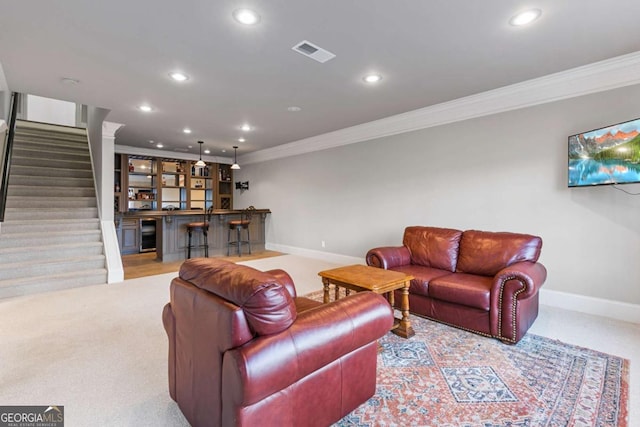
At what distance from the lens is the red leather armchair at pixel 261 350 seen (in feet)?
3.99

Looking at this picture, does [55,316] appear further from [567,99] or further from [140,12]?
[567,99]

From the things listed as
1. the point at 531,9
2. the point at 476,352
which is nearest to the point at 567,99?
the point at 531,9

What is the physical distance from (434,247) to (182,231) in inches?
199

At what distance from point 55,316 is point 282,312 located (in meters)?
3.38

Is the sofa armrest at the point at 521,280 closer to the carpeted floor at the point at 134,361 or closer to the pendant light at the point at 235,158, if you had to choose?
the carpeted floor at the point at 134,361

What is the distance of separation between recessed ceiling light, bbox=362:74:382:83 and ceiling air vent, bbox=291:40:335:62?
613 mm

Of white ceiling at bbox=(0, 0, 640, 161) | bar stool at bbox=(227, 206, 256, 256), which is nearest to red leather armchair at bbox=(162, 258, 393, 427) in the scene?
white ceiling at bbox=(0, 0, 640, 161)

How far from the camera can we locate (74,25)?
2395 mm

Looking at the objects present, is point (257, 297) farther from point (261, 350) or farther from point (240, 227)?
point (240, 227)

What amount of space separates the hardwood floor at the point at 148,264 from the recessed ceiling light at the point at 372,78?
4.39m

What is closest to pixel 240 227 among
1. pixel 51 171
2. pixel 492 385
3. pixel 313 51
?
pixel 51 171

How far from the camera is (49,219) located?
16.7 feet

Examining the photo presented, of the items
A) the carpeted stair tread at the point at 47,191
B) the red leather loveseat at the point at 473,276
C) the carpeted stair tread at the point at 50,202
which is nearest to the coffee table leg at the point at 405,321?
the red leather loveseat at the point at 473,276

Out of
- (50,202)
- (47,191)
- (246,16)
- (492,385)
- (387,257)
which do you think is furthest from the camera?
(47,191)
